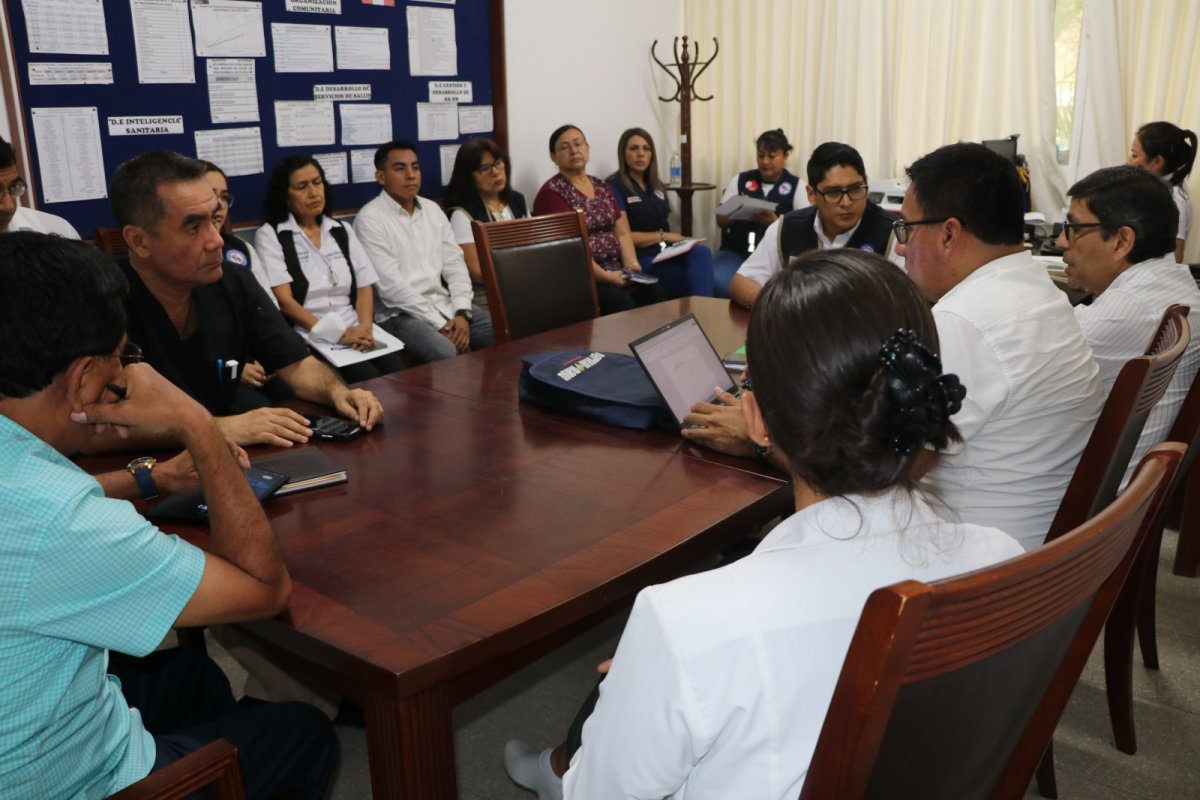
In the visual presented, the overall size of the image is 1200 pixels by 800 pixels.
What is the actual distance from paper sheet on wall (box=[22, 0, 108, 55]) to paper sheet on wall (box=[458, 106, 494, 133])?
1.81m

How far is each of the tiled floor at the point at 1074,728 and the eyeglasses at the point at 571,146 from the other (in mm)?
3171

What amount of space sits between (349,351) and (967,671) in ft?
8.45

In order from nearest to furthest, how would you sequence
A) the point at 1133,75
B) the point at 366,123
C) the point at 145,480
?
1. the point at 145,480
2. the point at 366,123
3. the point at 1133,75

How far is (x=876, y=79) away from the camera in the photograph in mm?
5613

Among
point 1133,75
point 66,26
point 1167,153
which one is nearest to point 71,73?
point 66,26

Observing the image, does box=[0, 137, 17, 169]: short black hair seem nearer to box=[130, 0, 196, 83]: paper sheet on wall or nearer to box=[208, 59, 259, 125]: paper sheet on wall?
box=[130, 0, 196, 83]: paper sheet on wall

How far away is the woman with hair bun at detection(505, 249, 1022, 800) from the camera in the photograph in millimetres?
811

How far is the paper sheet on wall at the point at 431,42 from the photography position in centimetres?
474

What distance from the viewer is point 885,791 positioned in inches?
30.3

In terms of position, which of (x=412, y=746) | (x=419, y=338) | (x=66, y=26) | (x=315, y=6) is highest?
(x=315, y=6)

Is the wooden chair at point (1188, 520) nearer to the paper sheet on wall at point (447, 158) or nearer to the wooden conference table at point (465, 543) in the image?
the wooden conference table at point (465, 543)

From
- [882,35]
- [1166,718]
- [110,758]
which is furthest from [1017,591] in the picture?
[882,35]

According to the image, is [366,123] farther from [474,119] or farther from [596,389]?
[596,389]

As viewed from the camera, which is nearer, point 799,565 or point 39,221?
point 799,565
